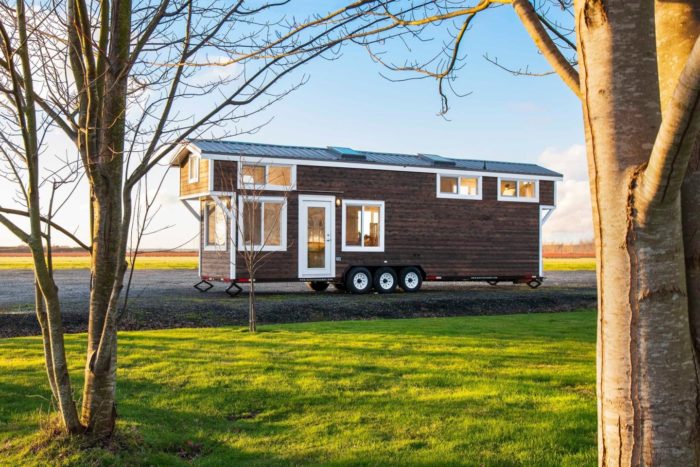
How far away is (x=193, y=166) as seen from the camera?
1698 cm

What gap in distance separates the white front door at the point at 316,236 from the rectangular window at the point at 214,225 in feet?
6.25

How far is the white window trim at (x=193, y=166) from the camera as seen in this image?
16.6 metres

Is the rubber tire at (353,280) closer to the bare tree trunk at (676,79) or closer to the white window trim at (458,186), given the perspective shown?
the white window trim at (458,186)

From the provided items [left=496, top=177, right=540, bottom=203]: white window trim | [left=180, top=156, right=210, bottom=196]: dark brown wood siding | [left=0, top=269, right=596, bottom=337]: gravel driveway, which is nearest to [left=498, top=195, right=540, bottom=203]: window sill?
[left=496, top=177, right=540, bottom=203]: white window trim

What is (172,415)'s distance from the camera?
16.5ft

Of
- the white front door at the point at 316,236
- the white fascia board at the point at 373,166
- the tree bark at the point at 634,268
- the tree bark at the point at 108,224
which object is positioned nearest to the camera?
the tree bark at the point at 634,268

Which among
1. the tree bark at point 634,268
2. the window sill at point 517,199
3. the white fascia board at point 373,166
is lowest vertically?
the tree bark at point 634,268

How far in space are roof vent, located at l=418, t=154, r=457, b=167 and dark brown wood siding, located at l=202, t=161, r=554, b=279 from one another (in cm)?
51

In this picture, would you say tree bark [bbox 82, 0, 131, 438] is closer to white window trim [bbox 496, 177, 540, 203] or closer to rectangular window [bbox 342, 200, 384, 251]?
rectangular window [bbox 342, 200, 384, 251]

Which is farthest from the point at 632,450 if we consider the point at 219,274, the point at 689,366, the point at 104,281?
the point at 219,274

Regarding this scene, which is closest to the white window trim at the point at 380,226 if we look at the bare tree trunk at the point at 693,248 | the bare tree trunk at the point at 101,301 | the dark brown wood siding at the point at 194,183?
the dark brown wood siding at the point at 194,183

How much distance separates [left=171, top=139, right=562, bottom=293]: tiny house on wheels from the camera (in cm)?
1589

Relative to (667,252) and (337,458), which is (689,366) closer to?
(667,252)

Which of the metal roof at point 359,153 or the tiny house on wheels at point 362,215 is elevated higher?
the metal roof at point 359,153
